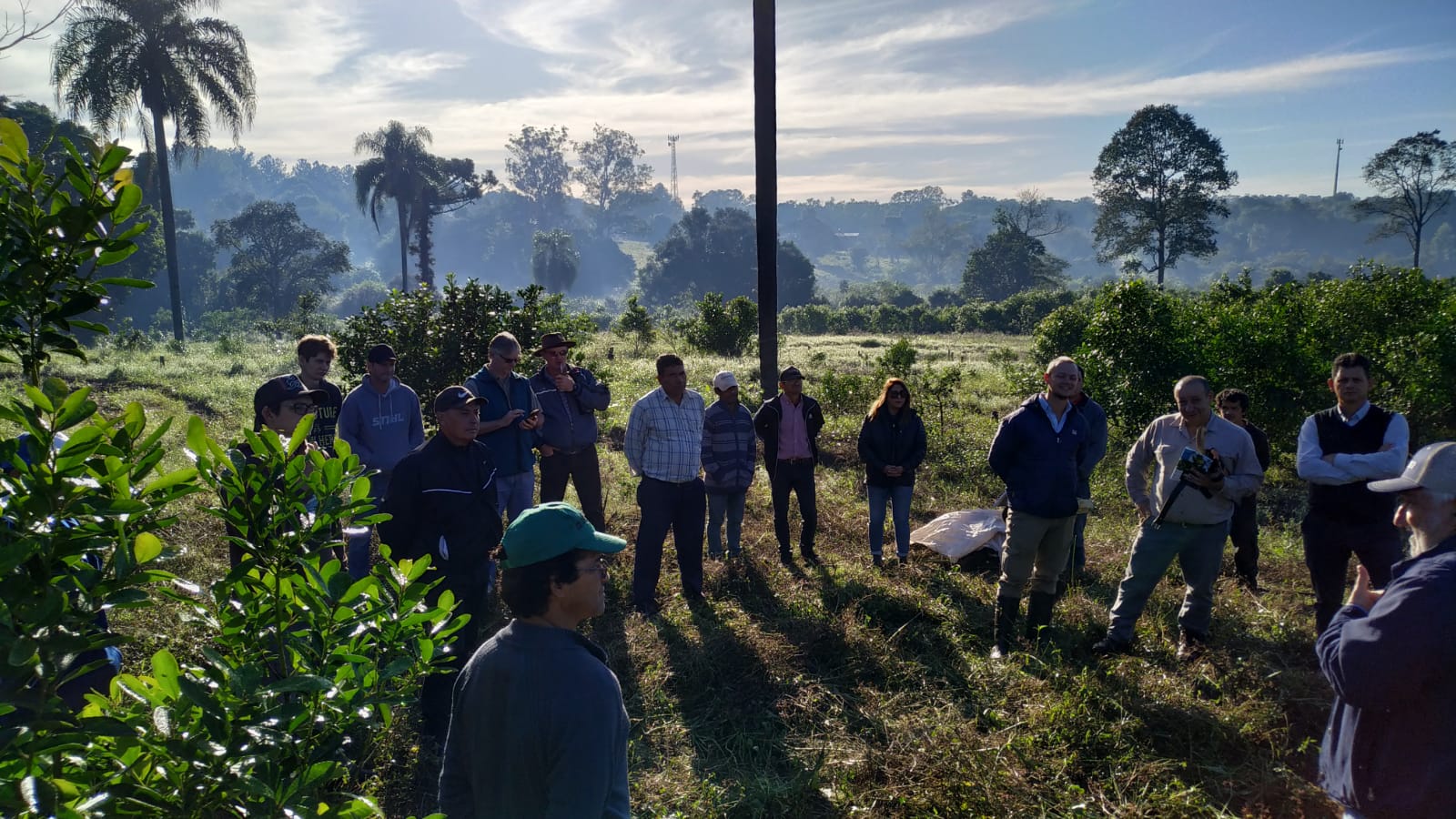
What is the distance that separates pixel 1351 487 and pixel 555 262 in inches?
3272

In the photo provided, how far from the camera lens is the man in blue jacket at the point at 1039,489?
455cm

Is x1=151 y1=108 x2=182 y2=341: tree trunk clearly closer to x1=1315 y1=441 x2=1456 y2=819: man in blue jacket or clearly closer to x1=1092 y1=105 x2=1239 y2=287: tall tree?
x1=1315 y1=441 x2=1456 y2=819: man in blue jacket

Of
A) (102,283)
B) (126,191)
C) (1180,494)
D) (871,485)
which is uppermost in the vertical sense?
(126,191)

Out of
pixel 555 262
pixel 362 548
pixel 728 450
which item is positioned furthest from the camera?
pixel 555 262

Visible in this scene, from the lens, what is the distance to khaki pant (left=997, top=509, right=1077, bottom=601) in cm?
466

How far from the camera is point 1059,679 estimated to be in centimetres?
434

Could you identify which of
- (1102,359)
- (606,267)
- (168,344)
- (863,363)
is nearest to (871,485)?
(1102,359)

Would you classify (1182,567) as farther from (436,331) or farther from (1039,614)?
(436,331)

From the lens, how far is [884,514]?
6535 mm

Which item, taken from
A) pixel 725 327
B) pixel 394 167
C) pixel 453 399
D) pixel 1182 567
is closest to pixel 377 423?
pixel 453 399

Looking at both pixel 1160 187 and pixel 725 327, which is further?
pixel 1160 187

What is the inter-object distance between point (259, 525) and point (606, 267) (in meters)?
123

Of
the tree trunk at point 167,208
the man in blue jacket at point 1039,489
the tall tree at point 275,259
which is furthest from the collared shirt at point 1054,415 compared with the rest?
the tall tree at point 275,259

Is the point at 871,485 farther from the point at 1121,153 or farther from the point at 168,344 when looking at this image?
the point at 1121,153
